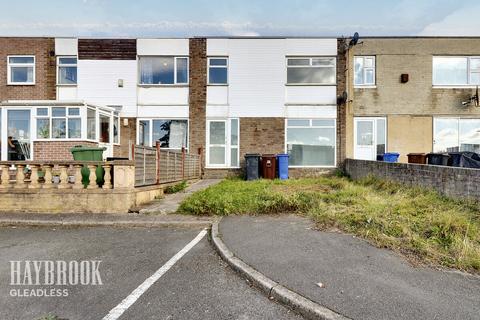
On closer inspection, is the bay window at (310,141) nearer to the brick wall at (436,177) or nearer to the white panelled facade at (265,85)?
the white panelled facade at (265,85)

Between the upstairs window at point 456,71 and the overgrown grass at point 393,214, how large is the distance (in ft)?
32.0

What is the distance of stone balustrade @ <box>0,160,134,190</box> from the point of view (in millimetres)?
7906

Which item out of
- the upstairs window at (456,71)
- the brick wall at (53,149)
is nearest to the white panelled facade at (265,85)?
the upstairs window at (456,71)

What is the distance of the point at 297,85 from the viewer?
1590cm

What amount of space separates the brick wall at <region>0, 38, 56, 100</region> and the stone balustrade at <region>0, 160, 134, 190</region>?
9.30 m

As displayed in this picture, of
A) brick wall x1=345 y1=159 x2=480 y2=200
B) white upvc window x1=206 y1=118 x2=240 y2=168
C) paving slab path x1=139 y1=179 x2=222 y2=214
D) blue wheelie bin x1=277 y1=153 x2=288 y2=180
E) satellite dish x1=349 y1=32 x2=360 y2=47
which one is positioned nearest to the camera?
brick wall x1=345 y1=159 x2=480 y2=200

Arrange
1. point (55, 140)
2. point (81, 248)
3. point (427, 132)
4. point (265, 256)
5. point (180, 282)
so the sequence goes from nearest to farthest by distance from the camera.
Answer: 1. point (180, 282)
2. point (265, 256)
3. point (81, 248)
4. point (55, 140)
5. point (427, 132)

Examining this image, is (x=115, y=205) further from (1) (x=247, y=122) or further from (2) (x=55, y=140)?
(1) (x=247, y=122)

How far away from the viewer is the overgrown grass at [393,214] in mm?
4363

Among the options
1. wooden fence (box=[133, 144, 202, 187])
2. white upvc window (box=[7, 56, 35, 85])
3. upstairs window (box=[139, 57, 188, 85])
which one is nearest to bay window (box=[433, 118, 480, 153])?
wooden fence (box=[133, 144, 202, 187])

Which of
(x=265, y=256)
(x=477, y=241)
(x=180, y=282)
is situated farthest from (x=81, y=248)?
(x=477, y=241)

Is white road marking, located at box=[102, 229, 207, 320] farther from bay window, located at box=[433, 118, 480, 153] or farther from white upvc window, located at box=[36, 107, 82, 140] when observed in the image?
bay window, located at box=[433, 118, 480, 153]

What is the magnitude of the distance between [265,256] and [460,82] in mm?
16444

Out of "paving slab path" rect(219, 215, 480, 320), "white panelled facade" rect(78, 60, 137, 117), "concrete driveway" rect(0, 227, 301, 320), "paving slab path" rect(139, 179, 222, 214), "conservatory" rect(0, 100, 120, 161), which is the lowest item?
"concrete driveway" rect(0, 227, 301, 320)
